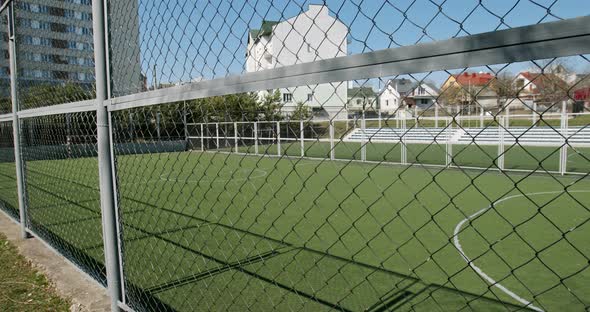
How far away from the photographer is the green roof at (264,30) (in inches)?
76.4

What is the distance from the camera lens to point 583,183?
31.3ft

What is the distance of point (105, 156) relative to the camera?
279 cm

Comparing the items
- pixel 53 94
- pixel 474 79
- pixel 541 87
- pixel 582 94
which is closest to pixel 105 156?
pixel 474 79

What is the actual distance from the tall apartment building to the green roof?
115 inches

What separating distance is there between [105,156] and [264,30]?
1.46 meters

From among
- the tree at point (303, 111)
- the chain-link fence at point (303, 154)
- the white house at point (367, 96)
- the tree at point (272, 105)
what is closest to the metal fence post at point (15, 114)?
the chain-link fence at point (303, 154)

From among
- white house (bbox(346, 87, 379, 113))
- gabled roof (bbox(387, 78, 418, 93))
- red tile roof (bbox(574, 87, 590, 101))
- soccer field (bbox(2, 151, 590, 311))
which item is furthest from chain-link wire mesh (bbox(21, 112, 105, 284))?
red tile roof (bbox(574, 87, 590, 101))

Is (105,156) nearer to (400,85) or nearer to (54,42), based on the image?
(400,85)

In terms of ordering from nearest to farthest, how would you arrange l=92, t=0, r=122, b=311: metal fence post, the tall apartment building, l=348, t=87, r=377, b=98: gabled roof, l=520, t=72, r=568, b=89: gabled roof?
l=520, t=72, r=568, b=89: gabled roof, l=348, t=87, r=377, b=98: gabled roof, l=92, t=0, r=122, b=311: metal fence post, the tall apartment building

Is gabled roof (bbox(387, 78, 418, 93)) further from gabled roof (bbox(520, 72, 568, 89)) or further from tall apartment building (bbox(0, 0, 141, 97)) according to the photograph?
tall apartment building (bbox(0, 0, 141, 97))

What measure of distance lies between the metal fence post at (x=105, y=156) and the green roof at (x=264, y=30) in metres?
1.15

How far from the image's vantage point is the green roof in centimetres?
194

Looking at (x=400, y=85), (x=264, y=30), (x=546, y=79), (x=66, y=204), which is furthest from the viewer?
(x=66, y=204)

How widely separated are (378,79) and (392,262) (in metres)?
3.39
